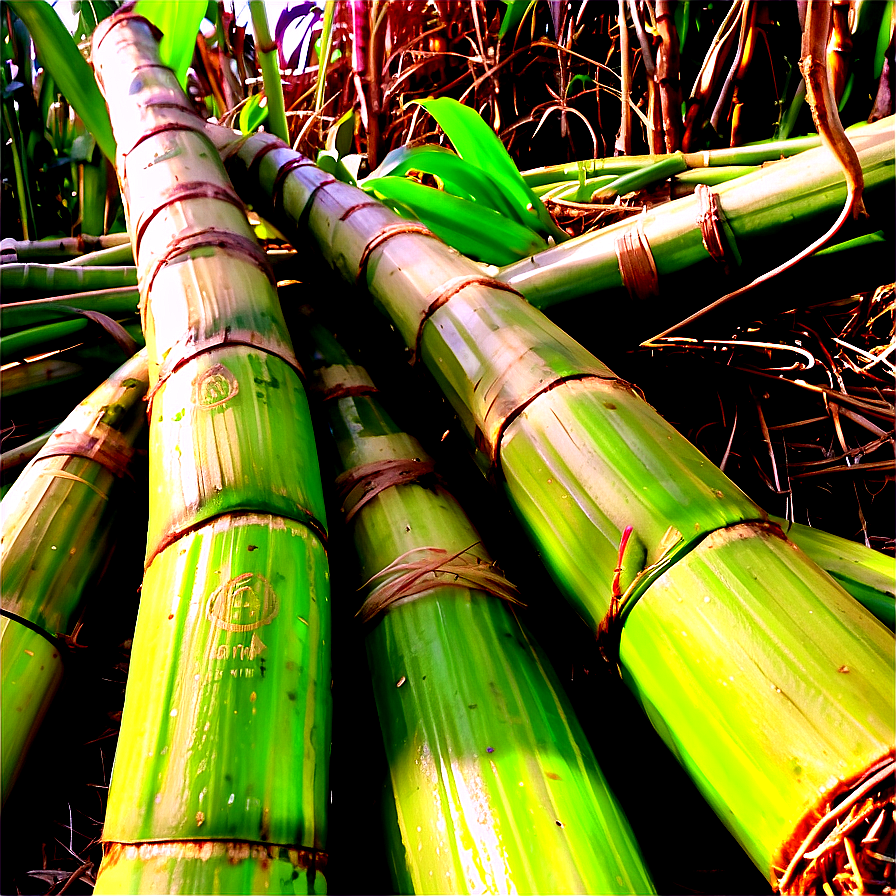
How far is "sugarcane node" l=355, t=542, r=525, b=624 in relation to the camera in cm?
69

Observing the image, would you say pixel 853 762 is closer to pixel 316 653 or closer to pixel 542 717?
pixel 542 717

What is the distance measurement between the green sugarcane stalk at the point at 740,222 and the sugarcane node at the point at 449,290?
0.16 meters

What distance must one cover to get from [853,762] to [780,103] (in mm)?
1617

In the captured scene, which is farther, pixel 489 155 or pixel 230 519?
pixel 489 155

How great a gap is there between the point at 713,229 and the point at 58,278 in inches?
45.7

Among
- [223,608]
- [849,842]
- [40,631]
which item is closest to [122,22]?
[40,631]

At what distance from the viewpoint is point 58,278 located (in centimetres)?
127

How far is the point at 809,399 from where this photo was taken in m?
1.05

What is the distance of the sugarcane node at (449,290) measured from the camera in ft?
2.81

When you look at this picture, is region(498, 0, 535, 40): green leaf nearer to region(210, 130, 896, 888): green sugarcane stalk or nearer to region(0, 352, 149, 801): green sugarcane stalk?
region(210, 130, 896, 888): green sugarcane stalk

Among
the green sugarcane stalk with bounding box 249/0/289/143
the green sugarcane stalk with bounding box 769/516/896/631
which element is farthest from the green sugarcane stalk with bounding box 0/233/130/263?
the green sugarcane stalk with bounding box 769/516/896/631

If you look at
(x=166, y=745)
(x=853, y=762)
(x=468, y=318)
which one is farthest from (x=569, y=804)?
(x=468, y=318)

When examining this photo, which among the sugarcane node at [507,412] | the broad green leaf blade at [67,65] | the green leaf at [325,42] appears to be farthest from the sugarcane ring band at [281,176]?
the sugarcane node at [507,412]

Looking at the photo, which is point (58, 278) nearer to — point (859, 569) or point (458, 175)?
point (458, 175)
